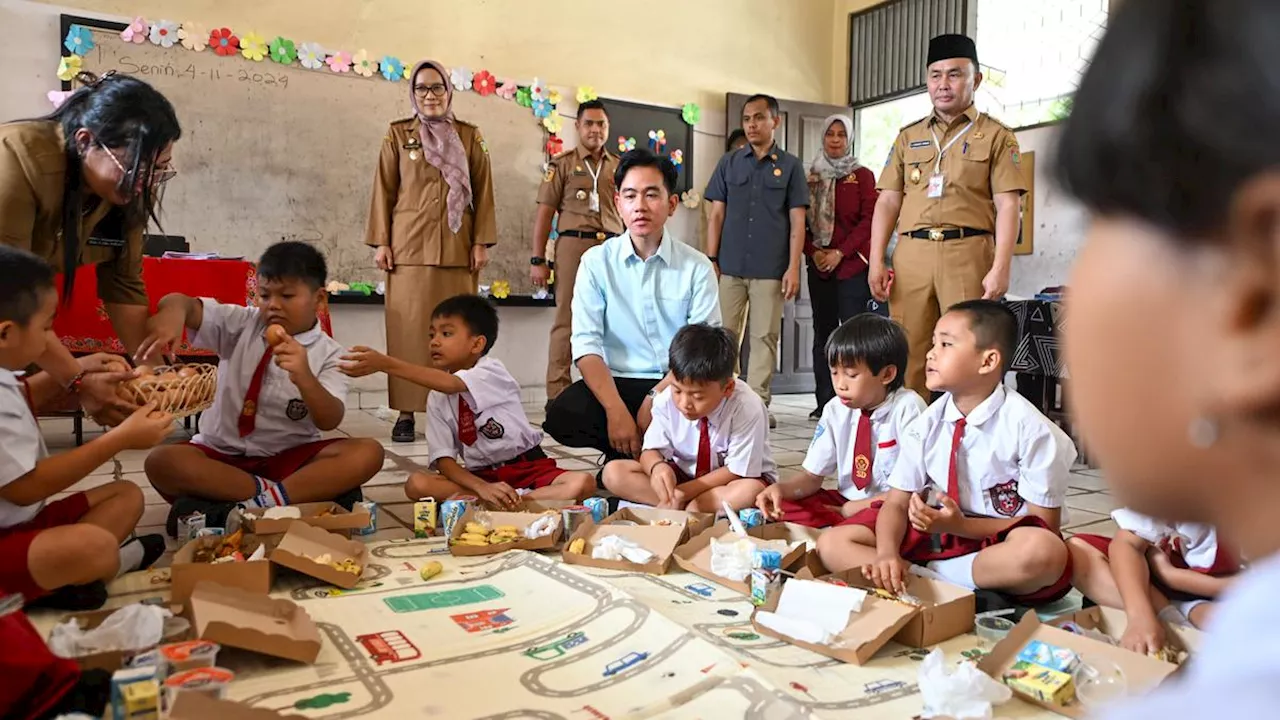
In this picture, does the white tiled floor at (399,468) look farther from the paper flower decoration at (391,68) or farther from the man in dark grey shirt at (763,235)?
the paper flower decoration at (391,68)

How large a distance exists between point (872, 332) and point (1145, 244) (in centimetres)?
176

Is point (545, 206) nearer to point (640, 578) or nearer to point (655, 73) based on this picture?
point (655, 73)

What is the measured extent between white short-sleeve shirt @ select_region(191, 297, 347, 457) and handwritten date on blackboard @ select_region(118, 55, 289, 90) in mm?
2427

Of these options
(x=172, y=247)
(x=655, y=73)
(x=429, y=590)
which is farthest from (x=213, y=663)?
(x=655, y=73)

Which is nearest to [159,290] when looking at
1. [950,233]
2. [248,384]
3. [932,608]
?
[248,384]

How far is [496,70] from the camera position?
4875 millimetres

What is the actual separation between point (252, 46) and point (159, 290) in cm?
167

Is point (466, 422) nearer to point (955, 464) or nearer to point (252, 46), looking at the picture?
point (955, 464)

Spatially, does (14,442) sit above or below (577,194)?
below

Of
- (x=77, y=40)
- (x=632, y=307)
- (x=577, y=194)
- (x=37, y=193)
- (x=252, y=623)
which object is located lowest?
(x=252, y=623)

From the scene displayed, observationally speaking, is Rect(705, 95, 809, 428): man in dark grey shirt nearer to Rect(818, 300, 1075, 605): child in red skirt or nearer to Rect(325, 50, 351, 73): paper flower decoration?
Rect(325, 50, 351, 73): paper flower decoration

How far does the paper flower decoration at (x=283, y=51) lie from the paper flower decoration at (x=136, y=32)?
1.80ft

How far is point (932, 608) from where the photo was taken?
1.34 metres

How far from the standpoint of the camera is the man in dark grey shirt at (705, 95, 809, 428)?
13.4 ft
